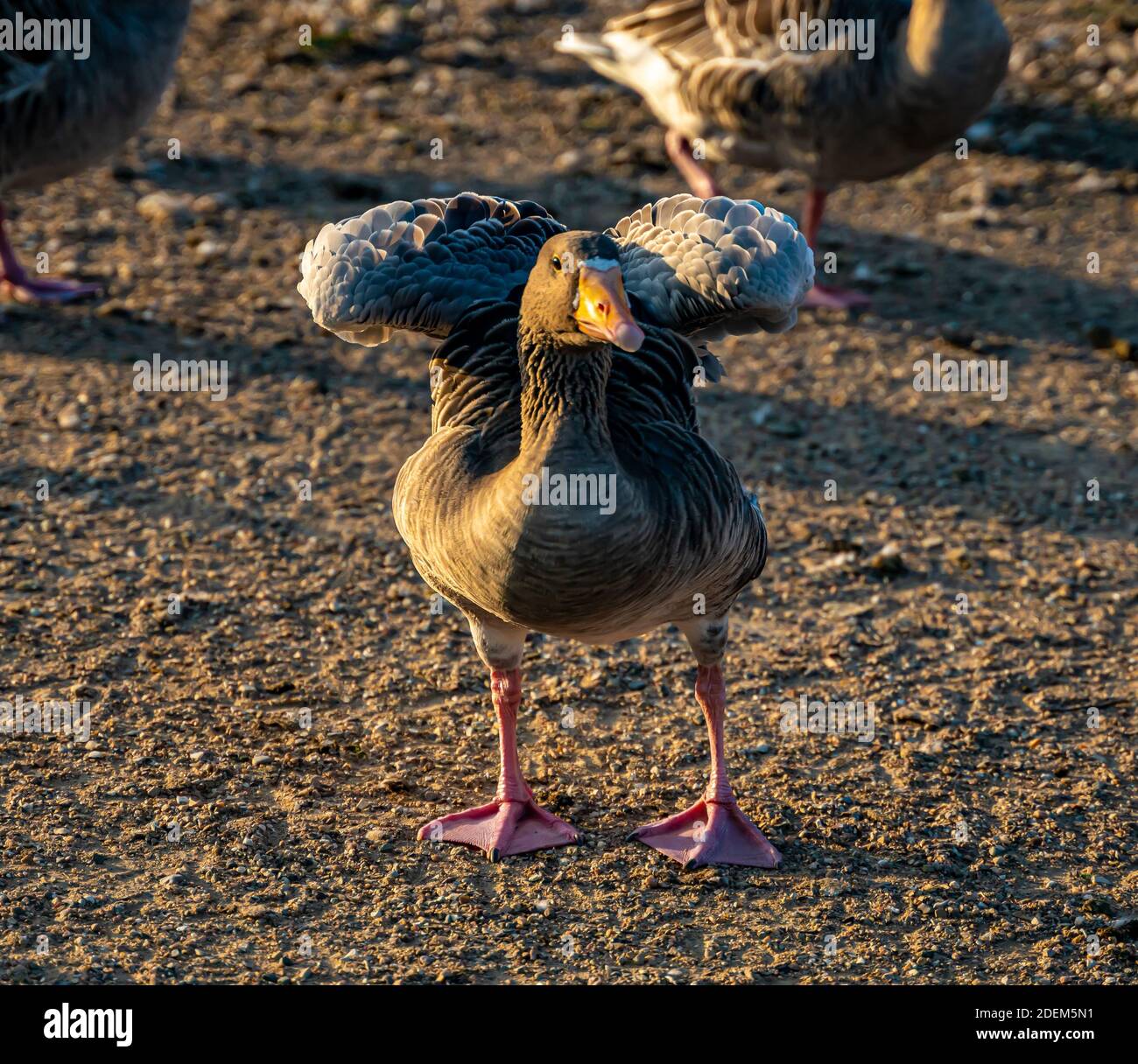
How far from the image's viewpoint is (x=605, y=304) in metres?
4.77

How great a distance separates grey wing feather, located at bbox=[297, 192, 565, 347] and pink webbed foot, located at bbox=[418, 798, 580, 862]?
1.76 metres

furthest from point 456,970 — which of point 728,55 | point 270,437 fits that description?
point 728,55

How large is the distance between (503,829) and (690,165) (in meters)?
6.16

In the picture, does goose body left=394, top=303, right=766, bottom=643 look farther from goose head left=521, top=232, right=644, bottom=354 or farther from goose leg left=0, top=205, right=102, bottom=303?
goose leg left=0, top=205, right=102, bottom=303

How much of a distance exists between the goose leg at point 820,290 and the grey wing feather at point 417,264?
4186mm

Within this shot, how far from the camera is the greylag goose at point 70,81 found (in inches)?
363

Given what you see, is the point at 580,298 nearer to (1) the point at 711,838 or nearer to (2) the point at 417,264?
(2) the point at 417,264

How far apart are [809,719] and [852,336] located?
388 cm

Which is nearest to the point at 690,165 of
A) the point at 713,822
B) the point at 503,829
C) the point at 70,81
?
the point at 70,81

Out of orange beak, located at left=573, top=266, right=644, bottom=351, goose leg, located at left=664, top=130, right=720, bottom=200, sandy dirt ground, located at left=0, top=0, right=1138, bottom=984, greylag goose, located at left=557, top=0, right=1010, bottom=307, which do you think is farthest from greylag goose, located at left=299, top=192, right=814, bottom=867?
goose leg, located at left=664, top=130, right=720, bottom=200

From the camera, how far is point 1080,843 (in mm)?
5848

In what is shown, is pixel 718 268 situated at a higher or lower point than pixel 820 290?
lower

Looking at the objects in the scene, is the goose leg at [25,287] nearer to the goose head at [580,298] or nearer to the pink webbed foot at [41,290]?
the pink webbed foot at [41,290]

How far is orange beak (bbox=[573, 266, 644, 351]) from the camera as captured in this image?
4.71m
